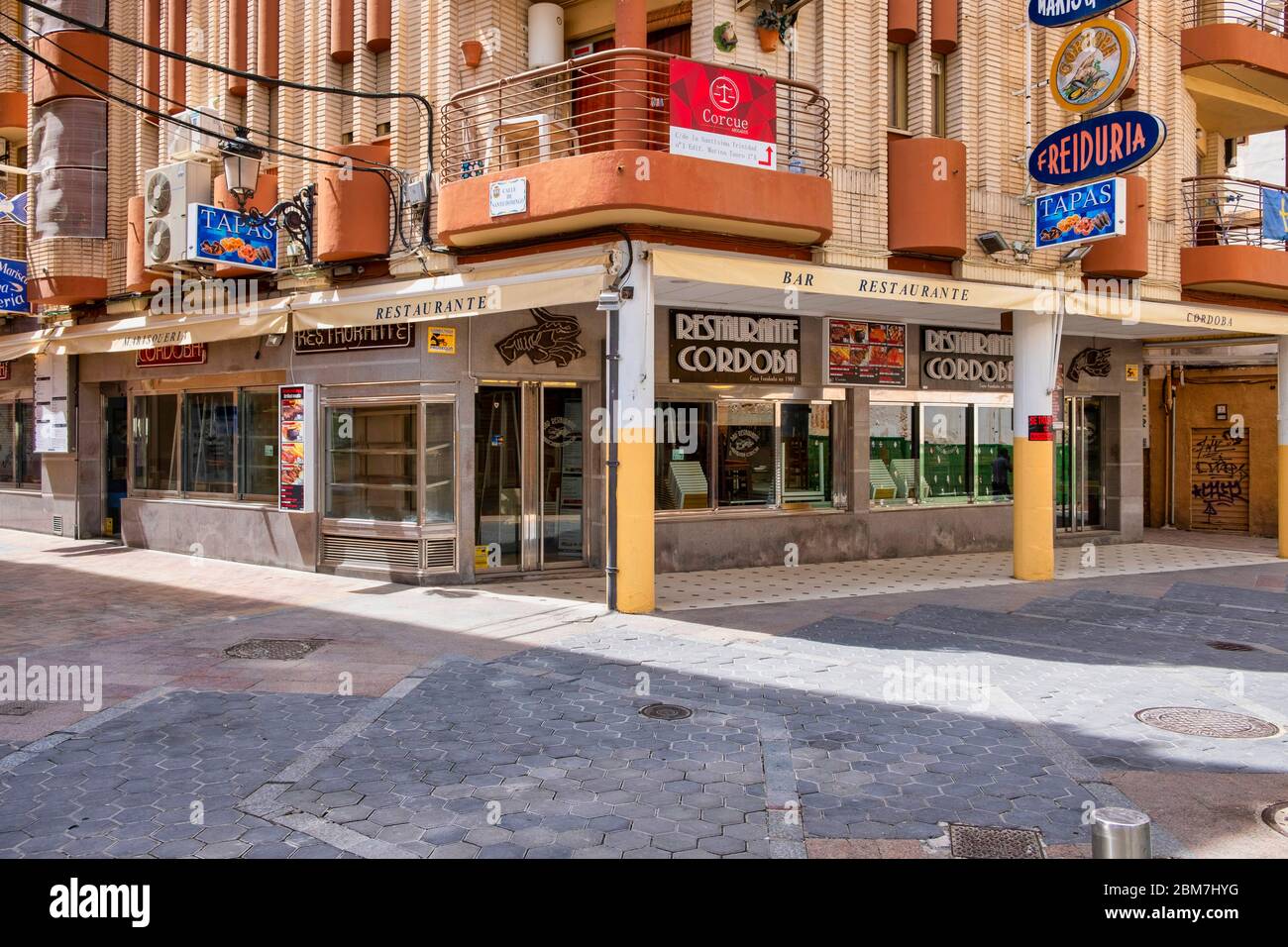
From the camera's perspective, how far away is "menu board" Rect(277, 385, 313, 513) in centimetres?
1339

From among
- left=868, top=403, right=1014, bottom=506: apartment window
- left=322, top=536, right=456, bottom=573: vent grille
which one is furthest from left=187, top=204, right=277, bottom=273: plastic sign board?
left=868, top=403, right=1014, bottom=506: apartment window

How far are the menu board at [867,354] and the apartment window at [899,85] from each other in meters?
3.16

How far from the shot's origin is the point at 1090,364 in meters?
18.0

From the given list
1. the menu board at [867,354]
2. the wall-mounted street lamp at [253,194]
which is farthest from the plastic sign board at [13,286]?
the menu board at [867,354]

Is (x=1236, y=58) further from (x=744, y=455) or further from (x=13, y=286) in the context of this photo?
(x=13, y=286)

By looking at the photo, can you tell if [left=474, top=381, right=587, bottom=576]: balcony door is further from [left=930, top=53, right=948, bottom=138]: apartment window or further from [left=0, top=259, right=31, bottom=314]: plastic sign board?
[left=0, top=259, right=31, bottom=314]: plastic sign board

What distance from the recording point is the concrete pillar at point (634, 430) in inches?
412

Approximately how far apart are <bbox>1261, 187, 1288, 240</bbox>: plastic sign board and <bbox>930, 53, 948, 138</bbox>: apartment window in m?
6.13

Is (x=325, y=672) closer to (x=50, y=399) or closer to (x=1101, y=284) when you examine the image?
(x=1101, y=284)

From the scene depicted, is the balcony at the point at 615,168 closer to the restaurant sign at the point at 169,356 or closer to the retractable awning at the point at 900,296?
the retractable awning at the point at 900,296

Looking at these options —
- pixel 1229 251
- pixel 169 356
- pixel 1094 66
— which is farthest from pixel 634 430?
pixel 1229 251

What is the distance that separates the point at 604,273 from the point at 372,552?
542 centimetres

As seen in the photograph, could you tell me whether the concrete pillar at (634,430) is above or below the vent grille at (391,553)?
above
